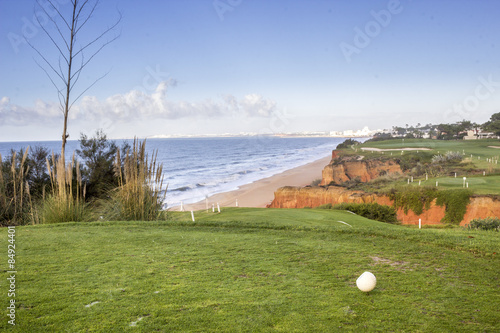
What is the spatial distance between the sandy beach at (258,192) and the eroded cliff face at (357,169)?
14.4ft

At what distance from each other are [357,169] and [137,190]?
3720 centimetres

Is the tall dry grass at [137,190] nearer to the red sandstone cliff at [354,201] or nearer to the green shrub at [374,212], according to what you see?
the green shrub at [374,212]

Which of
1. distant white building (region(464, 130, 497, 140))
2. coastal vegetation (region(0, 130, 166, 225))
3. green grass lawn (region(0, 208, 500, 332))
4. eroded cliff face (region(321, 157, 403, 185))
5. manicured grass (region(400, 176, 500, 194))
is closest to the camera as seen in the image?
green grass lawn (region(0, 208, 500, 332))

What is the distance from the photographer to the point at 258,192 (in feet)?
126

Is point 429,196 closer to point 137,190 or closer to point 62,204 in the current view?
point 137,190

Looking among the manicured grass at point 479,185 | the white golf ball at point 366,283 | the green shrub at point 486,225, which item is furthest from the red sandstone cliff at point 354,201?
the white golf ball at point 366,283

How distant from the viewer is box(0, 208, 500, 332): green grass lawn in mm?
3197

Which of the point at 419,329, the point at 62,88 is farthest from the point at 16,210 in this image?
the point at 419,329

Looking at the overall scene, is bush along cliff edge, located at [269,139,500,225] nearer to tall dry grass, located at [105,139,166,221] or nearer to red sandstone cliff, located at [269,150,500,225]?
red sandstone cliff, located at [269,150,500,225]

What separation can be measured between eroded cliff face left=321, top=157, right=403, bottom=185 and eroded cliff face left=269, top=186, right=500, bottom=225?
1363 cm

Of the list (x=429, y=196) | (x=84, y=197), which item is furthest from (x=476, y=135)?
(x=84, y=197)

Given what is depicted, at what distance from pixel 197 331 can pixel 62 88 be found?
930 centimetres

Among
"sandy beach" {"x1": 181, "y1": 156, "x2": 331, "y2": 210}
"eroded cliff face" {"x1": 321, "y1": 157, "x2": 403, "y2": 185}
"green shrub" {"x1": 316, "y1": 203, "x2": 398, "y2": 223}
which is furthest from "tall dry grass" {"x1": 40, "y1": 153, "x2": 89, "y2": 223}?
"eroded cliff face" {"x1": 321, "y1": 157, "x2": 403, "y2": 185}

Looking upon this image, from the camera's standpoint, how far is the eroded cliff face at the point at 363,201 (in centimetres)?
1977
